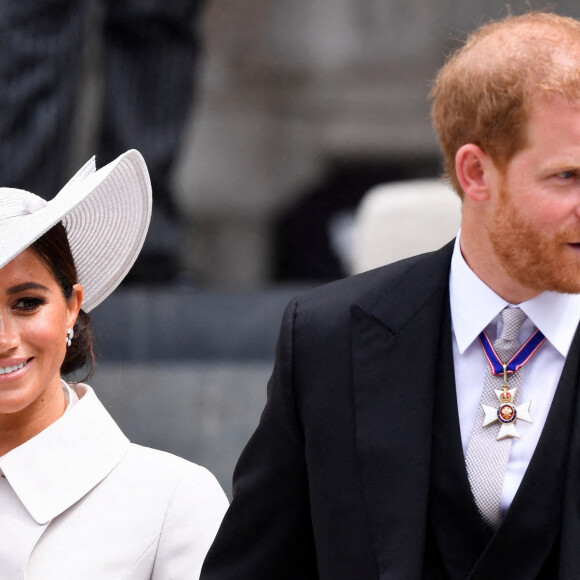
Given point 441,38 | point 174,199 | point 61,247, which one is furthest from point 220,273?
point 61,247

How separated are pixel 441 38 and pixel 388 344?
11.0 feet

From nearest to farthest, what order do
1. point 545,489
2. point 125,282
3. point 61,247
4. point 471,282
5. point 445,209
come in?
point 545,489 < point 471,282 < point 61,247 < point 445,209 < point 125,282

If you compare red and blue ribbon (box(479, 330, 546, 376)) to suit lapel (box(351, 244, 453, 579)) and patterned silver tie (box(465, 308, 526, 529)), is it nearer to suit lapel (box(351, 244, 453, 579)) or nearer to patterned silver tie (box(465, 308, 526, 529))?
patterned silver tie (box(465, 308, 526, 529))

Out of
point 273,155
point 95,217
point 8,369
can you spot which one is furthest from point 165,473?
point 273,155

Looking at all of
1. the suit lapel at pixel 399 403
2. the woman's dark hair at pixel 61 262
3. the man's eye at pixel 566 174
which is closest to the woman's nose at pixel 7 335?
the woman's dark hair at pixel 61 262

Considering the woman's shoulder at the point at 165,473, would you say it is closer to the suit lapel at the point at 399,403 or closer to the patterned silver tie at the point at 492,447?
the suit lapel at the point at 399,403

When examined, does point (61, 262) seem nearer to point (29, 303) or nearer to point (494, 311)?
point (29, 303)

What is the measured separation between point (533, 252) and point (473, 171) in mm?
230

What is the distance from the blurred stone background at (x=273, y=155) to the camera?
545cm

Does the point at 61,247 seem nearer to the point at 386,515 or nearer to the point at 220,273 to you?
the point at 386,515

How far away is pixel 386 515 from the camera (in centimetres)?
243

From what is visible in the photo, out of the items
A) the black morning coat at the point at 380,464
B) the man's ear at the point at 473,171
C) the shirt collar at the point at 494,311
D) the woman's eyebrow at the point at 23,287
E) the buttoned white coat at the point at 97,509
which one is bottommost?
the buttoned white coat at the point at 97,509

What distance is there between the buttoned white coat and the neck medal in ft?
2.64

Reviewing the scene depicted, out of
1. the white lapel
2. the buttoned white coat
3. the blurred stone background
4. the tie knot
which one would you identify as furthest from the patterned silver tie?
the blurred stone background
